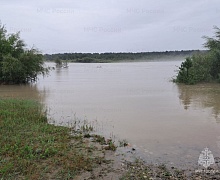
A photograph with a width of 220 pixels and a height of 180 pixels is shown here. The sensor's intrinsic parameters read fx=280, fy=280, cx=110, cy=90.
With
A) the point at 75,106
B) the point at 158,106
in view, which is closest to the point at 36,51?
the point at 75,106

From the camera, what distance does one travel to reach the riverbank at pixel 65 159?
15.7 feet

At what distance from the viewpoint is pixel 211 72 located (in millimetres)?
24891

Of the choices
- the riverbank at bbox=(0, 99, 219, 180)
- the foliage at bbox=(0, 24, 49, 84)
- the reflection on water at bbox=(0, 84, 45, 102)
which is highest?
the foliage at bbox=(0, 24, 49, 84)

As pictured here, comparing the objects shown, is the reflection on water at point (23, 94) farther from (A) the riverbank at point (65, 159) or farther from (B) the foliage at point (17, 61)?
(A) the riverbank at point (65, 159)

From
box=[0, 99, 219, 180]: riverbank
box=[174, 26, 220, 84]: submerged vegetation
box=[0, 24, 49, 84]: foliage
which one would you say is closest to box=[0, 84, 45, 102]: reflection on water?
box=[0, 24, 49, 84]: foliage

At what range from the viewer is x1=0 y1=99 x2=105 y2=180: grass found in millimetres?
4789

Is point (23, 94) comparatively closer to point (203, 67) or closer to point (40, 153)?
point (40, 153)

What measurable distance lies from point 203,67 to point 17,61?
15737mm

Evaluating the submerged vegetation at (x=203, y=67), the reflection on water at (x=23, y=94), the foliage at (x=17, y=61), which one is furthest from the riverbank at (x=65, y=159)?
the submerged vegetation at (x=203, y=67)

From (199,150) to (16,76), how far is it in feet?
63.0

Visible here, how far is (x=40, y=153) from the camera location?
568 cm

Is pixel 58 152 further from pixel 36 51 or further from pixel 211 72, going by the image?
pixel 211 72

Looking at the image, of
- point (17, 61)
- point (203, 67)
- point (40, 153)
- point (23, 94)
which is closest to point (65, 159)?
point (40, 153)

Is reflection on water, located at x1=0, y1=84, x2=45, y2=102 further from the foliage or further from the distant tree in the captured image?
the distant tree
